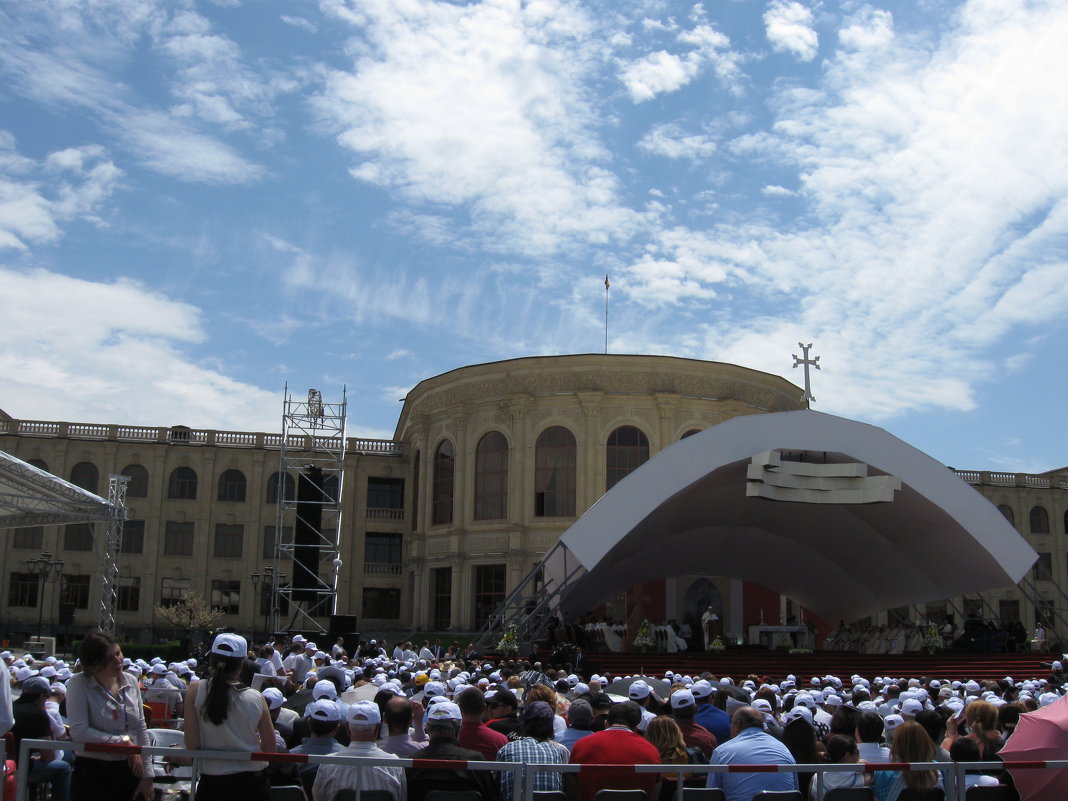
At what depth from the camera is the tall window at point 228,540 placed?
2159 inches

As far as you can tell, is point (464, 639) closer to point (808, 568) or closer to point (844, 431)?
point (808, 568)

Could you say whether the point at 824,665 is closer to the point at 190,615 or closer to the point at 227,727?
the point at 227,727

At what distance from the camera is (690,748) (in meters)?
8.66

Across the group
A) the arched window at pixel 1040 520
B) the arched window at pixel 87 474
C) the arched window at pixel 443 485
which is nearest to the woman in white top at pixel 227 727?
the arched window at pixel 443 485

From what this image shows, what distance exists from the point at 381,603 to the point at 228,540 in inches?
331

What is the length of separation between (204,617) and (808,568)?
28594 millimetres

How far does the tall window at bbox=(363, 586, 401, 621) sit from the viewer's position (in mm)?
55156

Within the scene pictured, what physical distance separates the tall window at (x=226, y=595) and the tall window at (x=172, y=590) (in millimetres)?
1312

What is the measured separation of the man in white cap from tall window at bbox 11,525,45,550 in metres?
52.0

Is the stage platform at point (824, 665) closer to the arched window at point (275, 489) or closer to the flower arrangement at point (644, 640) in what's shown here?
the flower arrangement at point (644, 640)

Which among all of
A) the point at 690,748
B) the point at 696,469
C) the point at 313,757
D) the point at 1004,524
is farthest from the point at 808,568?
the point at 313,757

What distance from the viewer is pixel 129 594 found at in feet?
176

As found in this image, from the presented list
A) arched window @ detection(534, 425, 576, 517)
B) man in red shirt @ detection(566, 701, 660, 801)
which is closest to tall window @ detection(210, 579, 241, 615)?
arched window @ detection(534, 425, 576, 517)

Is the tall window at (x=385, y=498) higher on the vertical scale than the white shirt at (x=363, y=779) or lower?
higher
